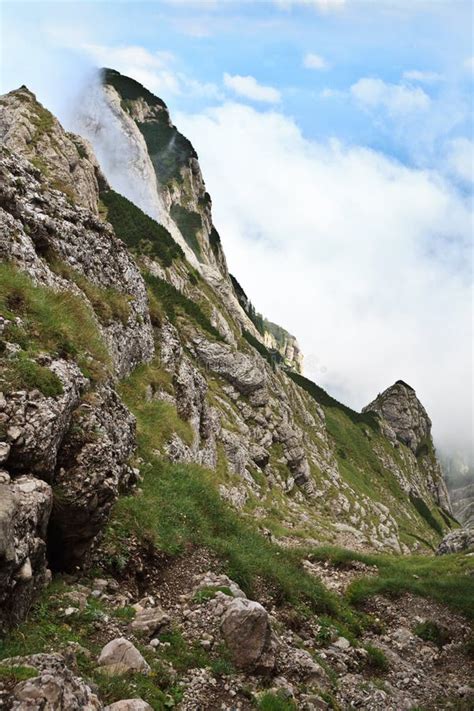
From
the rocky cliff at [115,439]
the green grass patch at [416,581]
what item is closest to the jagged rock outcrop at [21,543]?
the rocky cliff at [115,439]

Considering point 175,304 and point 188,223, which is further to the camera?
point 188,223

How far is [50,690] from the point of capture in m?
5.62

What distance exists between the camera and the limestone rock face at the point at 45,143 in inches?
2188

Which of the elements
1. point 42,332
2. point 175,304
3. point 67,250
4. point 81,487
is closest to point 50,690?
point 81,487

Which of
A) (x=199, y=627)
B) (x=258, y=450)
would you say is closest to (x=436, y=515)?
(x=258, y=450)

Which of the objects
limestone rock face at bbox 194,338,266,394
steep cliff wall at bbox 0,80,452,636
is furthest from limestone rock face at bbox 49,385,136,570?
limestone rock face at bbox 194,338,266,394

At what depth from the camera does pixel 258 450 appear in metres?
50.1

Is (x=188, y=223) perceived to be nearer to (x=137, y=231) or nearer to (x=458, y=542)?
(x=137, y=231)

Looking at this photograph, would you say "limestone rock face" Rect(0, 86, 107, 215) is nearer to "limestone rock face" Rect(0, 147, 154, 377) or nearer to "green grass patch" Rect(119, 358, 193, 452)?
"limestone rock face" Rect(0, 147, 154, 377)

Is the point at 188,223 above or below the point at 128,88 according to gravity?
below

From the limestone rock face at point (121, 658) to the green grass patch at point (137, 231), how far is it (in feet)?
221

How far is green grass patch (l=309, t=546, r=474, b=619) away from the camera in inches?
683

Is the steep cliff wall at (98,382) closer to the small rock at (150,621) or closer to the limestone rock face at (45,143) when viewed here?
the limestone rock face at (45,143)

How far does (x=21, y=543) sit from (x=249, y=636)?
5080mm
